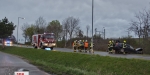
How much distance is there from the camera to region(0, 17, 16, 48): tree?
7944 centimetres

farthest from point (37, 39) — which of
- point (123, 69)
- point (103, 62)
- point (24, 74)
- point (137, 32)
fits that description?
point (24, 74)

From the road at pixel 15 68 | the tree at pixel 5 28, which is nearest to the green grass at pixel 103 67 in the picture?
the road at pixel 15 68

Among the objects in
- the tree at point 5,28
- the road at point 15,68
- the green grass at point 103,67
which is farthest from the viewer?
the tree at point 5,28

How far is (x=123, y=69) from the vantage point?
19062mm

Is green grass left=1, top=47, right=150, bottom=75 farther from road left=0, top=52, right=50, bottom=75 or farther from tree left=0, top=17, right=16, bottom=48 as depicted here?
tree left=0, top=17, right=16, bottom=48

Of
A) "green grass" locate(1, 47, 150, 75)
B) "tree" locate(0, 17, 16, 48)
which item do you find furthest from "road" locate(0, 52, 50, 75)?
"tree" locate(0, 17, 16, 48)

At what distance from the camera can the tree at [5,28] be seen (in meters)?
79.4

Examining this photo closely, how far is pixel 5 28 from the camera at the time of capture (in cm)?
7950

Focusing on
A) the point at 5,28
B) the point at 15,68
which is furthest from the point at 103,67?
the point at 5,28

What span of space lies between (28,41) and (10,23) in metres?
28.9

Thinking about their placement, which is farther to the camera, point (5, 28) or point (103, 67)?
point (5, 28)

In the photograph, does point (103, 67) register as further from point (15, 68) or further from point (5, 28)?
point (5, 28)

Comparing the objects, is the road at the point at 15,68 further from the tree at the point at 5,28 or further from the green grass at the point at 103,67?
the tree at the point at 5,28

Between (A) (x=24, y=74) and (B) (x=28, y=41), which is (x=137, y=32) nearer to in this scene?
(A) (x=24, y=74)
